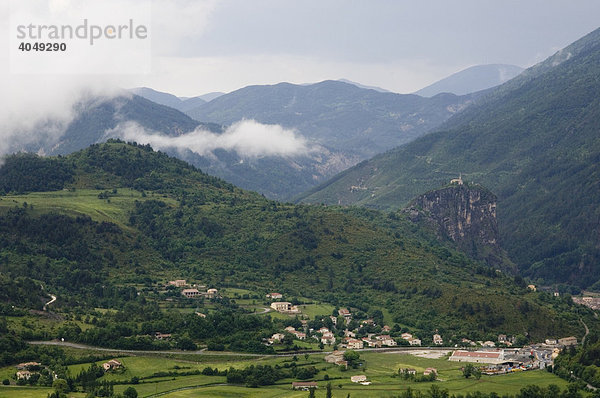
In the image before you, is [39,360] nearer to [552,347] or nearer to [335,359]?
[335,359]

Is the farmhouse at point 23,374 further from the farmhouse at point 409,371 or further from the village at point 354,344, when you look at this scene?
the farmhouse at point 409,371

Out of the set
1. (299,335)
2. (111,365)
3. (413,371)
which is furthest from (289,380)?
(299,335)

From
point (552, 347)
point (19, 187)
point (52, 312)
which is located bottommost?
point (552, 347)

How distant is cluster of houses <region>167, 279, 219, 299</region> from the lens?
515ft

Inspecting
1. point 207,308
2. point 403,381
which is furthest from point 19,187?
point 403,381

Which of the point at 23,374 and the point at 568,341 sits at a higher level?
the point at 23,374

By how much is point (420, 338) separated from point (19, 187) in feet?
332

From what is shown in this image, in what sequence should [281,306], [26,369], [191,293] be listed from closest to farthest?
[26,369], [281,306], [191,293]

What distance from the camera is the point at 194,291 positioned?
15762cm

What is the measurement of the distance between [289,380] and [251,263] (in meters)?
74.5

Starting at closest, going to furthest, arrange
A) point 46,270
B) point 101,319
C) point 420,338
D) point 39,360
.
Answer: point 39,360 < point 101,319 < point 420,338 < point 46,270

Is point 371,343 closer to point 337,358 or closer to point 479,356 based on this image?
point 337,358

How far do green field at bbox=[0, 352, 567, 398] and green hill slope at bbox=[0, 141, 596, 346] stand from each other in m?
28.8

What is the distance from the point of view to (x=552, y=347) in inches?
5320
